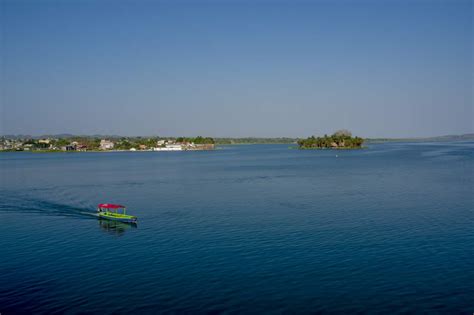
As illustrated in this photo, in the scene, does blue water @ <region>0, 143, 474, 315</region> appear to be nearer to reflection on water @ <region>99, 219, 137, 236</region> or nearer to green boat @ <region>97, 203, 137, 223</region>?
reflection on water @ <region>99, 219, 137, 236</region>

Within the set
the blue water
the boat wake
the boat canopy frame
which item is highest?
the boat canopy frame

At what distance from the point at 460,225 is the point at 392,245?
47.6 ft

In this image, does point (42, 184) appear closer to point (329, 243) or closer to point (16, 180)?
point (16, 180)

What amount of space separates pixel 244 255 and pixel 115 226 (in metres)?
22.6

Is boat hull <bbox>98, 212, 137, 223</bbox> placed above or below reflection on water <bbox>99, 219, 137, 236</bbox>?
above

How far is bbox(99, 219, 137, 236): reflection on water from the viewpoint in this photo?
50.0 metres

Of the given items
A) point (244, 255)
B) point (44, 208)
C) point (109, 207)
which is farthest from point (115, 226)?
point (244, 255)

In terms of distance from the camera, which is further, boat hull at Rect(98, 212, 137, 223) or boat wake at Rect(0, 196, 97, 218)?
boat wake at Rect(0, 196, 97, 218)

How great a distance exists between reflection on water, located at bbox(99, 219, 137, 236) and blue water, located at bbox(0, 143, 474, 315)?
40 cm

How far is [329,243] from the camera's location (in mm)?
Answer: 41875

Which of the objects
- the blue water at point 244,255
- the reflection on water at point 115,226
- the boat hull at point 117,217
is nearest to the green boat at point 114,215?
the boat hull at point 117,217

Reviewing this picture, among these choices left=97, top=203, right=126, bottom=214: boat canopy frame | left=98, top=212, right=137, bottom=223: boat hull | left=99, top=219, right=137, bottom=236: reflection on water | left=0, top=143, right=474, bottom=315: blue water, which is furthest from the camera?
left=97, top=203, right=126, bottom=214: boat canopy frame

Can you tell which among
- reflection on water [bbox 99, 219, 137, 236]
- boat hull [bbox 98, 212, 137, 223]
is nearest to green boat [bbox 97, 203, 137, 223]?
boat hull [bbox 98, 212, 137, 223]

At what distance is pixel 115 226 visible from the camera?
53094 millimetres
